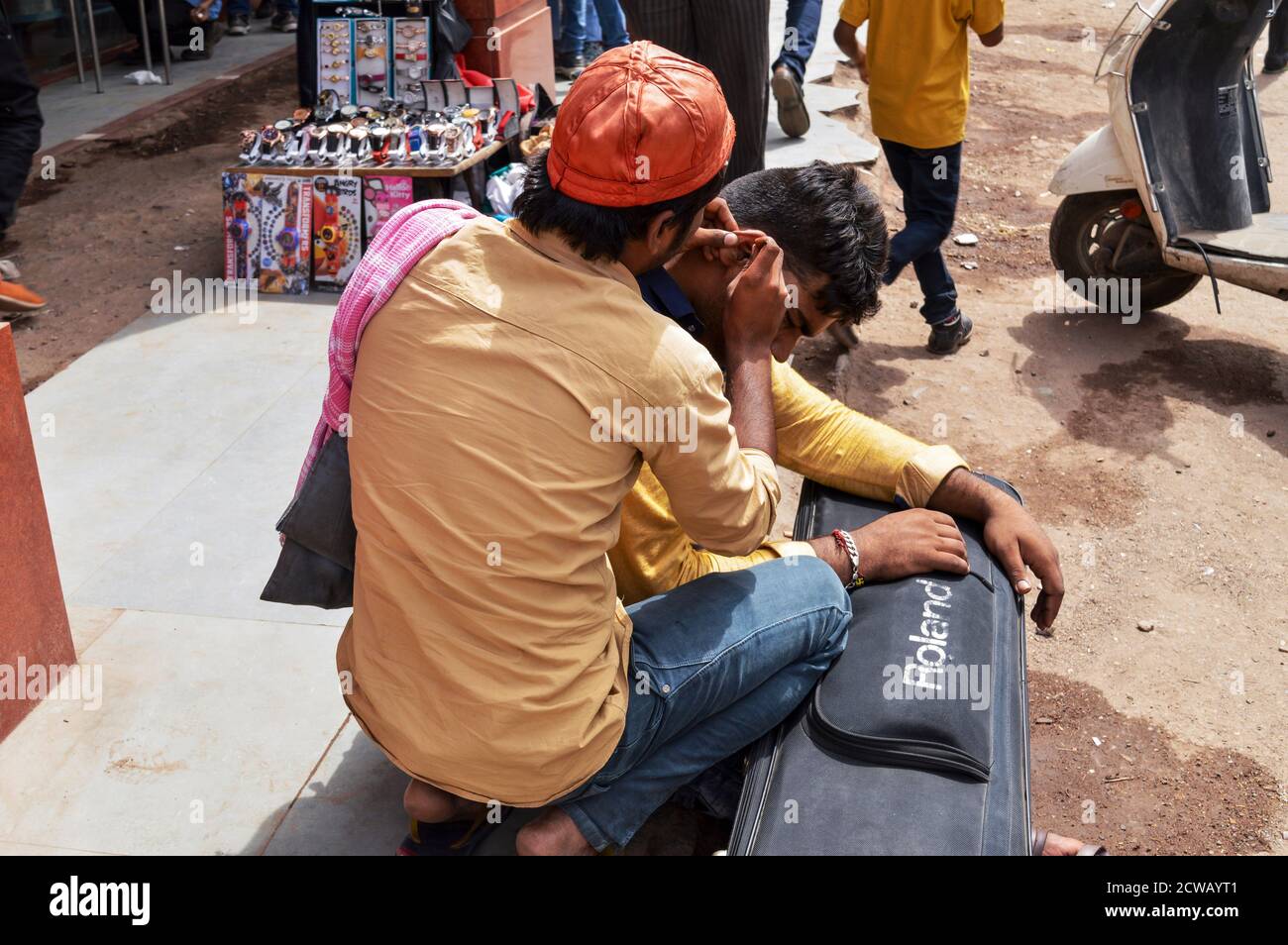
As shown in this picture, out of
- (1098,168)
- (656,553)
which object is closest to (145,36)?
(1098,168)

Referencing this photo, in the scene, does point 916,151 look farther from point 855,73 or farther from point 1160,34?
point 855,73

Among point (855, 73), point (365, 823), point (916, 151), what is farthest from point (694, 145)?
point (855, 73)

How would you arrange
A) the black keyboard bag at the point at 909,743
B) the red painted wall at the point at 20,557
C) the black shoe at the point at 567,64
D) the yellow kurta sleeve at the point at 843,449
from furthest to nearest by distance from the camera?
the black shoe at the point at 567,64, the yellow kurta sleeve at the point at 843,449, the red painted wall at the point at 20,557, the black keyboard bag at the point at 909,743

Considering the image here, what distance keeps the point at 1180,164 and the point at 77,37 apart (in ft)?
22.2

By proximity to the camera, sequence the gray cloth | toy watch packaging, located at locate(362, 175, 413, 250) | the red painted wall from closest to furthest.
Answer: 1. the red painted wall
2. the gray cloth
3. toy watch packaging, located at locate(362, 175, 413, 250)

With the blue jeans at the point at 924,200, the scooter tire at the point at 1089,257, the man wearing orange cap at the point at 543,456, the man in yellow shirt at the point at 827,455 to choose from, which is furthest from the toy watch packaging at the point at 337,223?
the man wearing orange cap at the point at 543,456

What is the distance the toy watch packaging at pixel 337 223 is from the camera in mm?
4945

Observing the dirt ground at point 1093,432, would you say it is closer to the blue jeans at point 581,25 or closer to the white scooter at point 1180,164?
the white scooter at point 1180,164

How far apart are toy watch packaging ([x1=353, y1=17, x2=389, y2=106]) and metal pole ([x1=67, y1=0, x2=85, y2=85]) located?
258 cm

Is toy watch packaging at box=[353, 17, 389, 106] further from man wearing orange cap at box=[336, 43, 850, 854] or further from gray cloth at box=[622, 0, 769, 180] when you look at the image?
man wearing orange cap at box=[336, 43, 850, 854]

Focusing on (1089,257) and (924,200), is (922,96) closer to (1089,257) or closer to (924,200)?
(924,200)

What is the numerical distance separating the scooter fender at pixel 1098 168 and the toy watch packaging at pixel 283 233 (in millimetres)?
3209

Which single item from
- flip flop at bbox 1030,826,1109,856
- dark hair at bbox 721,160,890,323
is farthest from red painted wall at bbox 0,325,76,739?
flip flop at bbox 1030,826,1109,856

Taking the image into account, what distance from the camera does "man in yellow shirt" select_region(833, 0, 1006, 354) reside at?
4.29 meters
